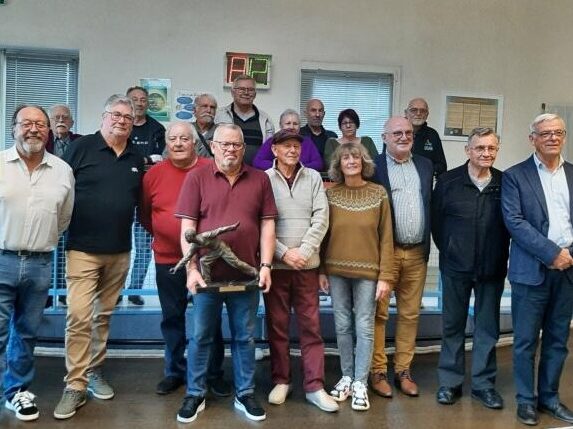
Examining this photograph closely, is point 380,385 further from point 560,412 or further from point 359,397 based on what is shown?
point 560,412

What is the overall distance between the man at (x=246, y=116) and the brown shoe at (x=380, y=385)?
5.42ft

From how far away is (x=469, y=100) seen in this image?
605cm

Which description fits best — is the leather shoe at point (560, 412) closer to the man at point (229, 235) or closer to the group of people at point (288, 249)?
the group of people at point (288, 249)

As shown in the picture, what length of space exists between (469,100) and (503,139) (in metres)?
0.60

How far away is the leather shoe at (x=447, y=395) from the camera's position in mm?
3092

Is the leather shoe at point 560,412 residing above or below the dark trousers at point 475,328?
below

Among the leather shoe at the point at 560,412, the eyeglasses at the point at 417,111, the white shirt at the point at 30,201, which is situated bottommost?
the leather shoe at the point at 560,412

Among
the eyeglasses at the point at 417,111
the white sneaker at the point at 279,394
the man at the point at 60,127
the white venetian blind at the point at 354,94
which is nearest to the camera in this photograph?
the white sneaker at the point at 279,394

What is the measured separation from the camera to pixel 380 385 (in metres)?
3.19

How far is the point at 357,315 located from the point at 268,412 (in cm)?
70

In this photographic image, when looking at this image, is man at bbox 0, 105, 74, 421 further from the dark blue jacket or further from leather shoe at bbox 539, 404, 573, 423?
leather shoe at bbox 539, 404, 573, 423

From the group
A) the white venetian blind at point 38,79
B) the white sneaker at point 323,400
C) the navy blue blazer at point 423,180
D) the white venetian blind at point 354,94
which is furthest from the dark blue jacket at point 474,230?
the white venetian blind at point 38,79

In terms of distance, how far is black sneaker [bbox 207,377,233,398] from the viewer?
124 inches

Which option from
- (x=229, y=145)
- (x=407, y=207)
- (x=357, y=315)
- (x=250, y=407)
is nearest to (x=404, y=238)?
(x=407, y=207)
